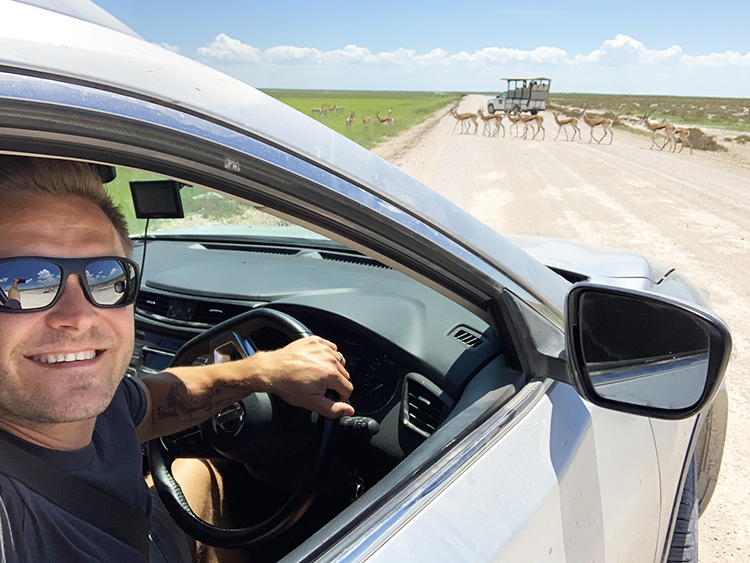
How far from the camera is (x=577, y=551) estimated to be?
1295 millimetres

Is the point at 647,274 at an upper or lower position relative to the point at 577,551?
upper

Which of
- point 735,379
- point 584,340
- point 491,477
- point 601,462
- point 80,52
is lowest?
point 735,379

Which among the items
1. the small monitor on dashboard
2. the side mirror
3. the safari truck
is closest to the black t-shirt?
the small monitor on dashboard

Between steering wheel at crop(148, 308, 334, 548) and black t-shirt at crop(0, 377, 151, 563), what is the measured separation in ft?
0.92

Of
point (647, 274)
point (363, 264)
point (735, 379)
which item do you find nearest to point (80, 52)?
point (363, 264)

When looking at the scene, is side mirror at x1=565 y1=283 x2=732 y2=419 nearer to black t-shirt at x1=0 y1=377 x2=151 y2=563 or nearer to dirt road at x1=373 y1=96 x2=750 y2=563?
black t-shirt at x1=0 y1=377 x2=151 y2=563

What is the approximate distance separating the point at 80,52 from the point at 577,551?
4.36 ft

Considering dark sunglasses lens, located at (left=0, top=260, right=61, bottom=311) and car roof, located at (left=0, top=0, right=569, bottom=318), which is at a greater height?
car roof, located at (left=0, top=0, right=569, bottom=318)

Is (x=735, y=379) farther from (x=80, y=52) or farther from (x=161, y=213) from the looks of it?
(x=80, y=52)

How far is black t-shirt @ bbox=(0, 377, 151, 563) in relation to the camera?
109 centimetres

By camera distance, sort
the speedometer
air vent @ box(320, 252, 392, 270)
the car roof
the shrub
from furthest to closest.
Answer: the shrub
air vent @ box(320, 252, 392, 270)
the speedometer
the car roof

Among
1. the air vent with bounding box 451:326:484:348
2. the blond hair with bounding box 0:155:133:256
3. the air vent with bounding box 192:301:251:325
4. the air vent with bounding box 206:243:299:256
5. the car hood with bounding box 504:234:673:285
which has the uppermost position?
the blond hair with bounding box 0:155:133:256

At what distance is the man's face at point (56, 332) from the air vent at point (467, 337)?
2.94ft

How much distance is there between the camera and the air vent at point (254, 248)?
2.88 m
